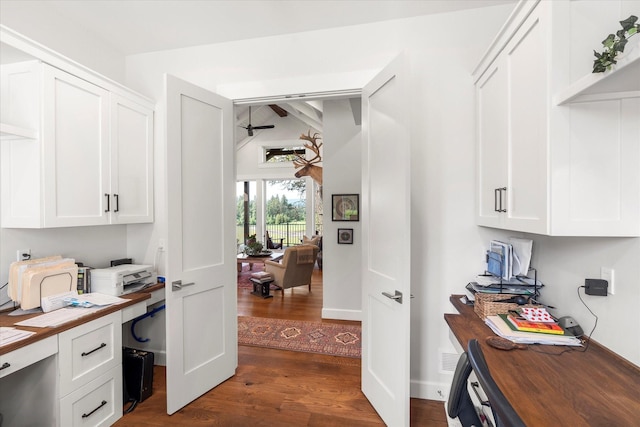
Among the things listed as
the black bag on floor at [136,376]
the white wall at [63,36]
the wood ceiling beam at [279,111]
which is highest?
the wood ceiling beam at [279,111]

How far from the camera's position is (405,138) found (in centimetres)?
171

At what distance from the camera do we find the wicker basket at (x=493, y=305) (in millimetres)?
1676

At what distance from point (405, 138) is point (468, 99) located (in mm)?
812

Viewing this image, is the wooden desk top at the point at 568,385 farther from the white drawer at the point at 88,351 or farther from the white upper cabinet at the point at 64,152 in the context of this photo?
the white upper cabinet at the point at 64,152

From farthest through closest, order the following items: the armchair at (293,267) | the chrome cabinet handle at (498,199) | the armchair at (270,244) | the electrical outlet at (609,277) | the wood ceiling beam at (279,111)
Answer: the armchair at (270,244)
the wood ceiling beam at (279,111)
the armchair at (293,267)
the chrome cabinet handle at (498,199)
the electrical outlet at (609,277)

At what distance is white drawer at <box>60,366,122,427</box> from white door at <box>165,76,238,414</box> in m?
0.35

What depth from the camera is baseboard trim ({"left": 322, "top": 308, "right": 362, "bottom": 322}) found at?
3873 millimetres

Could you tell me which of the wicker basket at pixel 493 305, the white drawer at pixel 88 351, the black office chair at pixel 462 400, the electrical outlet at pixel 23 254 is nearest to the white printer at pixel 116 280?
the white drawer at pixel 88 351

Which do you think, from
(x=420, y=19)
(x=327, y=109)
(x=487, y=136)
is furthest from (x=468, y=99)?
(x=327, y=109)

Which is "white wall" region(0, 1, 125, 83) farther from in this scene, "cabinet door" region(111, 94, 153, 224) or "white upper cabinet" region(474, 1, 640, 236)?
"white upper cabinet" region(474, 1, 640, 236)

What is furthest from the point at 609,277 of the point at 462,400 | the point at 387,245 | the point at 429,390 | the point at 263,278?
the point at 263,278

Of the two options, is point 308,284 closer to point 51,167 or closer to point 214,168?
point 214,168

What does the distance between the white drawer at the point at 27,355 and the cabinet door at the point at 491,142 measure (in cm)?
257

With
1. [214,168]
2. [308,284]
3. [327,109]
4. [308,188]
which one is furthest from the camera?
[308,188]
